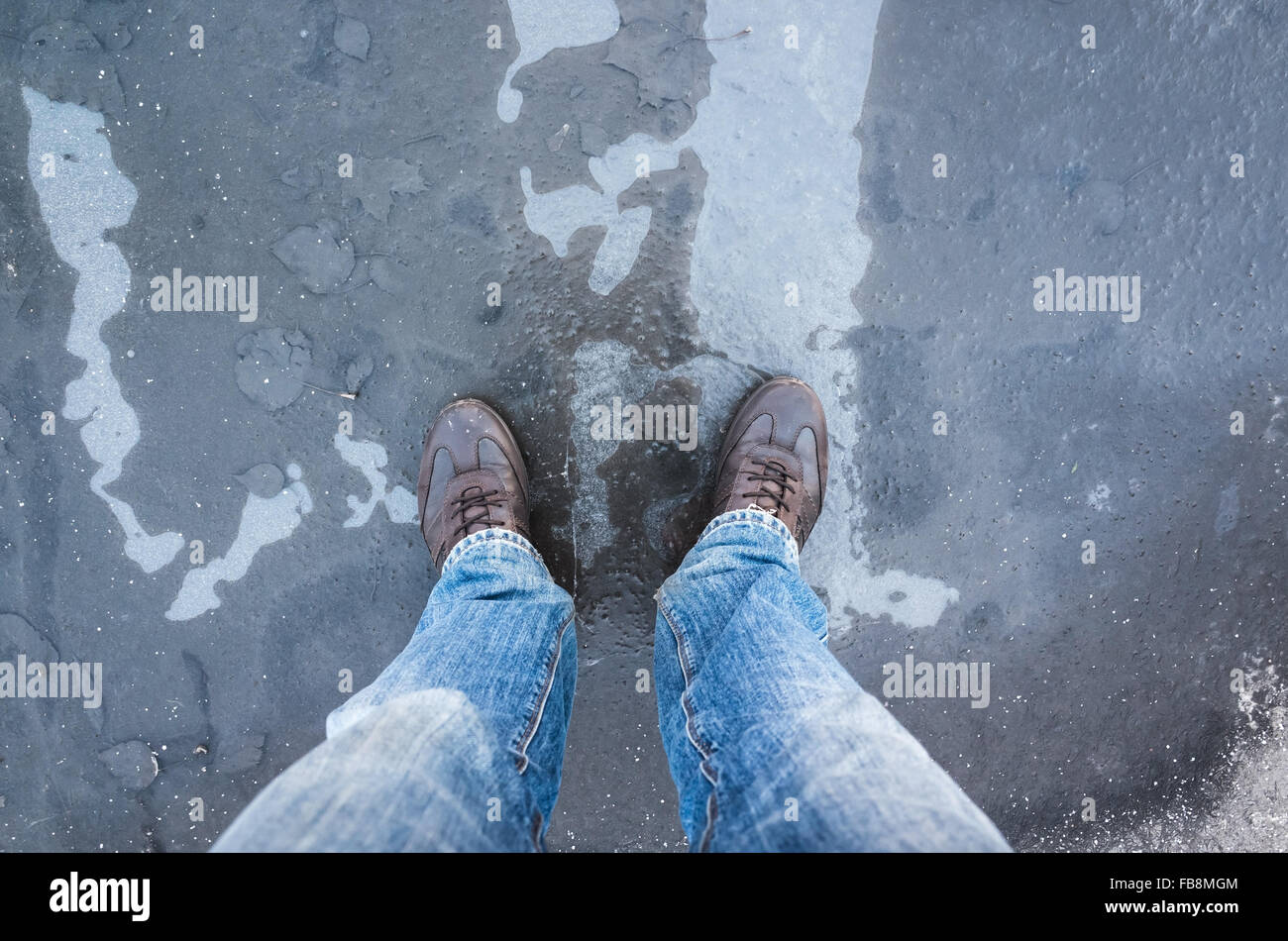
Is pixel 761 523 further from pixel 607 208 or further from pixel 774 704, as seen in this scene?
pixel 607 208

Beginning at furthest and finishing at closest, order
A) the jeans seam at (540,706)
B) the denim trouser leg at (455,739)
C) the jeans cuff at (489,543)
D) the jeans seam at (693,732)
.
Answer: the jeans cuff at (489,543) < the jeans seam at (540,706) < the jeans seam at (693,732) < the denim trouser leg at (455,739)

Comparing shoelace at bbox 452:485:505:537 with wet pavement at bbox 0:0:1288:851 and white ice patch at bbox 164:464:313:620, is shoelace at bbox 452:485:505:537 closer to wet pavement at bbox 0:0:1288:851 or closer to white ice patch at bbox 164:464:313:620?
wet pavement at bbox 0:0:1288:851

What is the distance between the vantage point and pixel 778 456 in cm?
227

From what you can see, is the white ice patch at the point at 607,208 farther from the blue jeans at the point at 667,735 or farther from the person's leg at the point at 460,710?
the blue jeans at the point at 667,735

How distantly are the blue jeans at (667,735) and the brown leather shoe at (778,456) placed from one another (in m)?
0.12

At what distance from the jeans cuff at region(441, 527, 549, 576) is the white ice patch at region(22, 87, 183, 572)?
3.37 feet

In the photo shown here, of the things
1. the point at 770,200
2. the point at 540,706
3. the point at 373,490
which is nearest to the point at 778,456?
the point at 770,200

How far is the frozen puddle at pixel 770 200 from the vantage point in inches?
89.9

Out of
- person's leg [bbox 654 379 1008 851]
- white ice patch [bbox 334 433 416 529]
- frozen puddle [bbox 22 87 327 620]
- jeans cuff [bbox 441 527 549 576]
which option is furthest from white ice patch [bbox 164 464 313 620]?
person's leg [bbox 654 379 1008 851]

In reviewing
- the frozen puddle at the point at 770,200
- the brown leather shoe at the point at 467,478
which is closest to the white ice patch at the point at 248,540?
the brown leather shoe at the point at 467,478

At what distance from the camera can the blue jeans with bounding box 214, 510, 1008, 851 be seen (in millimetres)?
1229

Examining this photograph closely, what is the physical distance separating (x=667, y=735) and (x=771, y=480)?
2.95 feet
